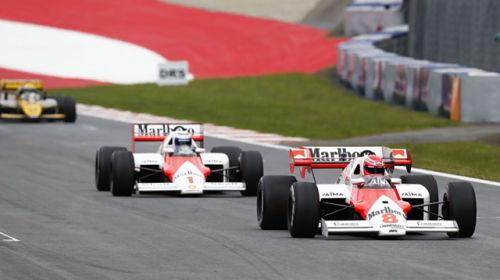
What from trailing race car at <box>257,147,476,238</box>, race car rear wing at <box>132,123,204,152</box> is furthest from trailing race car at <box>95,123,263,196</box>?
trailing race car at <box>257,147,476,238</box>

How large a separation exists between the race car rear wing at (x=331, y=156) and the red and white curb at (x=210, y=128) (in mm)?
14856

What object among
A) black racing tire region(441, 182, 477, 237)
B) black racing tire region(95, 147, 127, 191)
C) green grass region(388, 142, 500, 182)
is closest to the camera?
black racing tire region(441, 182, 477, 237)

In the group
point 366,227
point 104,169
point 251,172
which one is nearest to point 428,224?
point 366,227

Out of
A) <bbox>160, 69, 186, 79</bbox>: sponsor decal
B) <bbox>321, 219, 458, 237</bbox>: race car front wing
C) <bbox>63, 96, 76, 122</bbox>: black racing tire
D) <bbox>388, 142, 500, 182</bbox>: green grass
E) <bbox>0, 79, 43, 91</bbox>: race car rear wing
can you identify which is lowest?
<bbox>388, 142, 500, 182</bbox>: green grass

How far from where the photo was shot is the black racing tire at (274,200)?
612 inches

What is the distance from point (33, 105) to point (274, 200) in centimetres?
2214

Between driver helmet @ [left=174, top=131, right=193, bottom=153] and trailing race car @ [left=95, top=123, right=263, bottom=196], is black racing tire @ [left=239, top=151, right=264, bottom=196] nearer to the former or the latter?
trailing race car @ [left=95, top=123, right=263, bottom=196]

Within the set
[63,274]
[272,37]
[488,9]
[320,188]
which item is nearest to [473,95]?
[488,9]

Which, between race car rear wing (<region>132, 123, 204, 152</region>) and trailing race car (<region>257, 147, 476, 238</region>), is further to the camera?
race car rear wing (<region>132, 123, 204, 152</region>)

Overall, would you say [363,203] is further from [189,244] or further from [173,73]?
[173,73]

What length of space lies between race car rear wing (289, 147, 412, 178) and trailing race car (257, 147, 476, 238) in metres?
0.01

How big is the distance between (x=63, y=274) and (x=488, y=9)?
97.5 ft

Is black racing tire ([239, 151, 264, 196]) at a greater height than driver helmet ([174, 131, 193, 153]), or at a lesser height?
lesser

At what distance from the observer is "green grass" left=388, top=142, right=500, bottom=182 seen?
967 inches
